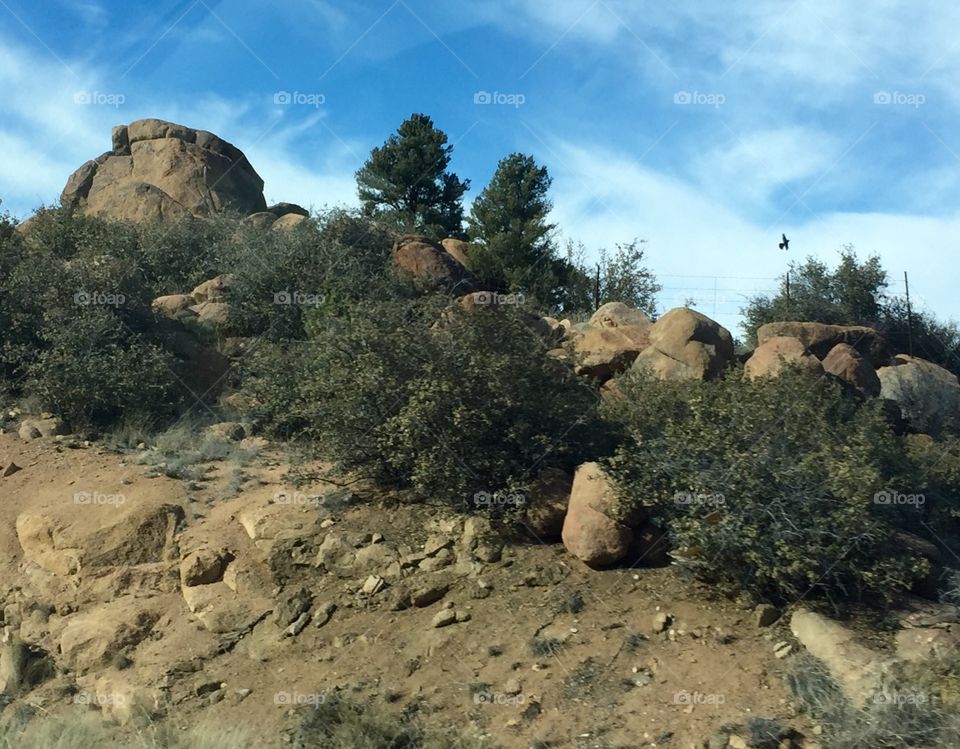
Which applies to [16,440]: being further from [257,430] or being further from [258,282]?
[258,282]

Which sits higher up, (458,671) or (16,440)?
(16,440)

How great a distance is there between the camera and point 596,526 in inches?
365

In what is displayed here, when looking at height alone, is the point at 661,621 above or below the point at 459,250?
below

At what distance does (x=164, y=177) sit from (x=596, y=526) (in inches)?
910

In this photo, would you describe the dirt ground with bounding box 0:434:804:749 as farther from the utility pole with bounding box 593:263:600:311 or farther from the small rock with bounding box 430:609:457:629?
the utility pole with bounding box 593:263:600:311

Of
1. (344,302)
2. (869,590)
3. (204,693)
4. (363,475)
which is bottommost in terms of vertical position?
(204,693)

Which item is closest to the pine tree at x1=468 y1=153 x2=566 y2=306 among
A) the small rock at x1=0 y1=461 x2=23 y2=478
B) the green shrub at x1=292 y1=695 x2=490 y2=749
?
the small rock at x1=0 y1=461 x2=23 y2=478

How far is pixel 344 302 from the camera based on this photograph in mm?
13703

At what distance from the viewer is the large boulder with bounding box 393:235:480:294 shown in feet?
61.7

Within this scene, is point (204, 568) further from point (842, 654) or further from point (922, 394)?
point (922, 394)

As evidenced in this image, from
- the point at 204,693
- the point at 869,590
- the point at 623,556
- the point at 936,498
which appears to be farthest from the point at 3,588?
the point at 936,498

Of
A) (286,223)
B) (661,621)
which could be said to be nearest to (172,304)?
(286,223)

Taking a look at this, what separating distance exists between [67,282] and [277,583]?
744 centimetres

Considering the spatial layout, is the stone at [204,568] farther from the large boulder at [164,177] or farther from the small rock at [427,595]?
the large boulder at [164,177]
